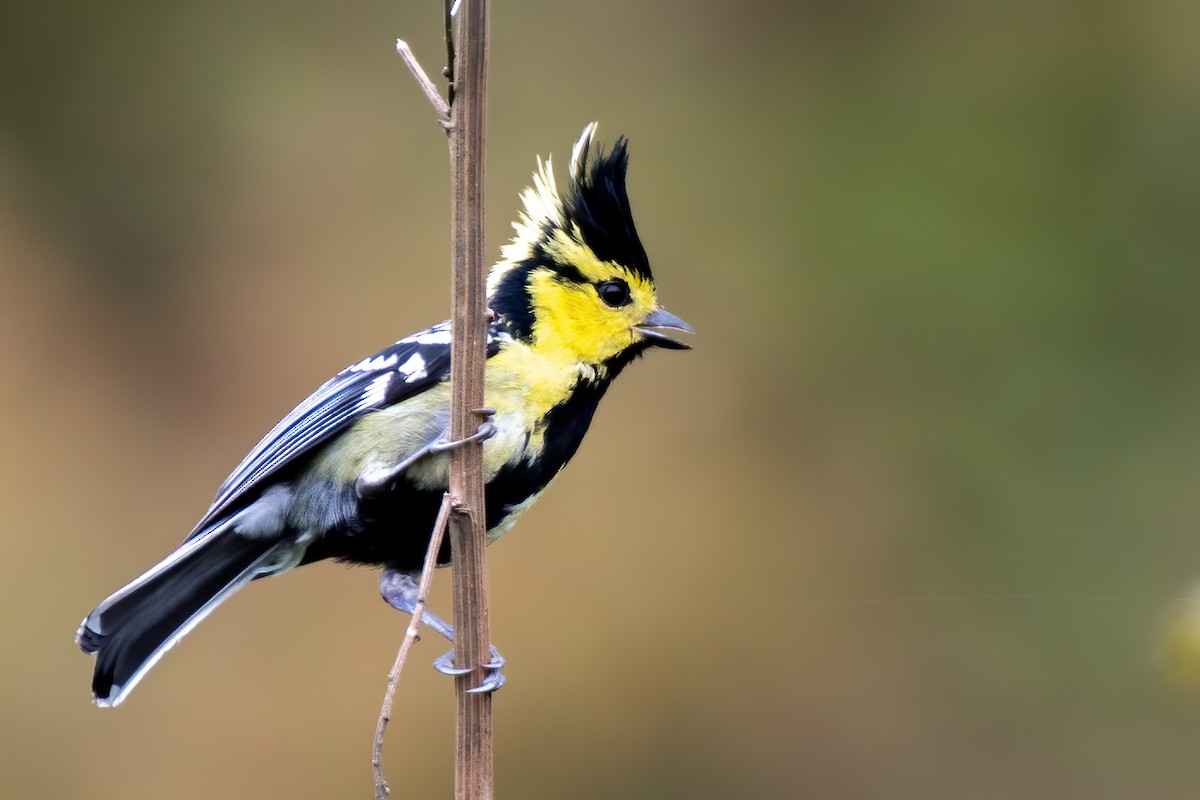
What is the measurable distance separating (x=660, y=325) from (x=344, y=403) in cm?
65

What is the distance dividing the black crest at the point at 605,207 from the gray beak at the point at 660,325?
0.09 metres

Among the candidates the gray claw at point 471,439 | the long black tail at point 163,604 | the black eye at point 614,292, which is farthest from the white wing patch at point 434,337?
the gray claw at point 471,439

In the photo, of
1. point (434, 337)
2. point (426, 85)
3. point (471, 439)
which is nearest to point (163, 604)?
point (434, 337)

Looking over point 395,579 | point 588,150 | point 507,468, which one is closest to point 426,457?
point 507,468

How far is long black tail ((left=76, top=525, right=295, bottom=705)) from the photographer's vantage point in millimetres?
2070

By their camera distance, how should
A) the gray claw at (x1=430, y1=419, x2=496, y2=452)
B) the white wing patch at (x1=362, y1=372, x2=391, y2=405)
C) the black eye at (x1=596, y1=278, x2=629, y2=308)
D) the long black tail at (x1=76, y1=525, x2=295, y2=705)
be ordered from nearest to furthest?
the gray claw at (x1=430, y1=419, x2=496, y2=452) → the long black tail at (x1=76, y1=525, x2=295, y2=705) → the white wing patch at (x1=362, y1=372, x2=391, y2=405) → the black eye at (x1=596, y1=278, x2=629, y2=308)

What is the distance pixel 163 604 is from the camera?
214 centimetres

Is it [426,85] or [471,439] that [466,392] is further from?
[426,85]

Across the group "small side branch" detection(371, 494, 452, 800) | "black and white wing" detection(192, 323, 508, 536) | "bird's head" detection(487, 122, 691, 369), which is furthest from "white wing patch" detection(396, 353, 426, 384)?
"small side branch" detection(371, 494, 452, 800)

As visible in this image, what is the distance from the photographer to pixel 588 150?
2229 millimetres

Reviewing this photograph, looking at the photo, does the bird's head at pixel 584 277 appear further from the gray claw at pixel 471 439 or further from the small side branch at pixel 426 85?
the small side branch at pixel 426 85

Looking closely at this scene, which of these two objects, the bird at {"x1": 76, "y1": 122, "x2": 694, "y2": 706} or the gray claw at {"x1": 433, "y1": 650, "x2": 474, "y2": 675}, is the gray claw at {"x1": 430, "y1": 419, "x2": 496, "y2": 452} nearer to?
the gray claw at {"x1": 433, "y1": 650, "x2": 474, "y2": 675}

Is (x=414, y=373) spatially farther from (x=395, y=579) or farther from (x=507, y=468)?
(x=395, y=579)

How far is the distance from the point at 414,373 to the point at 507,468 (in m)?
0.27
